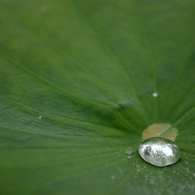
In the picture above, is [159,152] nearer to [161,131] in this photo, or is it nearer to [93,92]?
[161,131]

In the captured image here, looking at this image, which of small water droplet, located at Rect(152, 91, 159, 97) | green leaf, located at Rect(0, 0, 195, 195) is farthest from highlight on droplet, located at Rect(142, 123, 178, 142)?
small water droplet, located at Rect(152, 91, 159, 97)

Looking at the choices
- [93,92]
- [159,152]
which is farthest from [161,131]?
[93,92]

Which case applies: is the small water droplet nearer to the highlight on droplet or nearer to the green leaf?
the green leaf

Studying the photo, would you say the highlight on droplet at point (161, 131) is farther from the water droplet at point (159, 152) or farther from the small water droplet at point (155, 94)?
the small water droplet at point (155, 94)

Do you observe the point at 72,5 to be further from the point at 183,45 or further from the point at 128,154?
the point at 128,154

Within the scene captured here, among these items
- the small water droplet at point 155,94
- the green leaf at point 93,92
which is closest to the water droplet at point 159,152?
the green leaf at point 93,92

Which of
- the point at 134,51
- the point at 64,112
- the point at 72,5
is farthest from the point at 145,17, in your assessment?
the point at 64,112
